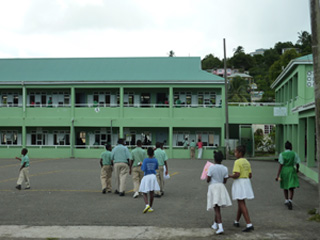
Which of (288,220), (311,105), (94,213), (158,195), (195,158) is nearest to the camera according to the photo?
(288,220)

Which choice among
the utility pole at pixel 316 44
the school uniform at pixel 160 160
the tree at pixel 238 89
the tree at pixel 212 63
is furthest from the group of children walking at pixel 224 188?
the tree at pixel 212 63

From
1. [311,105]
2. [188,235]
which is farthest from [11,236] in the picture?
[311,105]

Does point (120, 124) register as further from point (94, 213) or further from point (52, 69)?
point (94, 213)

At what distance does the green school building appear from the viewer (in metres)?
33.0

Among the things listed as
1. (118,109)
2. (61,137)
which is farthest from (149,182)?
(61,137)

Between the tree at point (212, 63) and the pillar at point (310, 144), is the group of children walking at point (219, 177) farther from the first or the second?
the tree at point (212, 63)

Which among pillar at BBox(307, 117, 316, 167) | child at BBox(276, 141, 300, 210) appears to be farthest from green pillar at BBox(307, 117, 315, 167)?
child at BBox(276, 141, 300, 210)

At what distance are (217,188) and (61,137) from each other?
95.5ft

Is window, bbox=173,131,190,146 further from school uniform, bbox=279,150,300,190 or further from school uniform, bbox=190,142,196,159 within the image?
school uniform, bbox=279,150,300,190

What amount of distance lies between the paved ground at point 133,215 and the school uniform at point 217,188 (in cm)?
64

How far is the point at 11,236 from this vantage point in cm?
817

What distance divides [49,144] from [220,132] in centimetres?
1469

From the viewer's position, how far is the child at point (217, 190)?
27.2 feet

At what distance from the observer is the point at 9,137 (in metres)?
36.4
